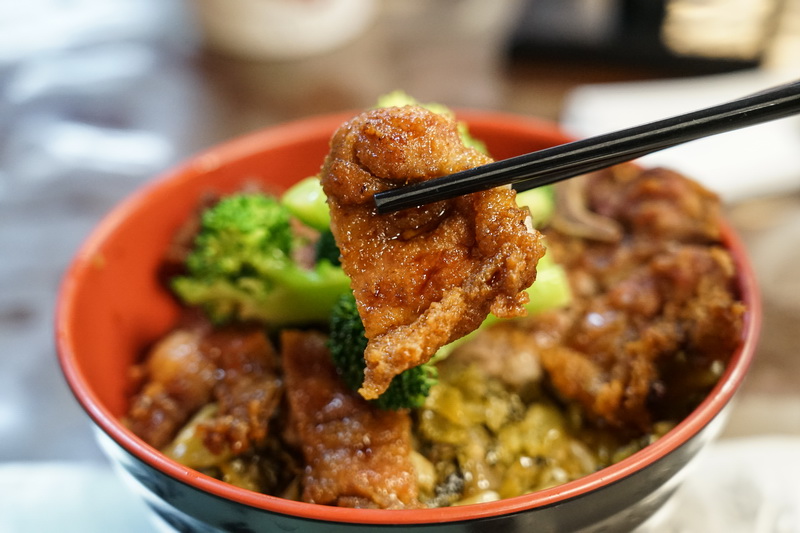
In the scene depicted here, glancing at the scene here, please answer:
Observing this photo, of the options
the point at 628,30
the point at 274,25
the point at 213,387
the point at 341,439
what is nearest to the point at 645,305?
the point at 341,439

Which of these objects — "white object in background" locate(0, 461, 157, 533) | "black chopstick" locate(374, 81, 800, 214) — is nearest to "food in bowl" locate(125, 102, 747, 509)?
"white object in background" locate(0, 461, 157, 533)

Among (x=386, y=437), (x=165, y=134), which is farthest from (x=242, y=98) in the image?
(x=386, y=437)

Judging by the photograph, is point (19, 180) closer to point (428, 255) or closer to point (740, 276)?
point (428, 255)

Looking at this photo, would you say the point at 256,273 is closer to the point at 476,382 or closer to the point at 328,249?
the point at 328,249

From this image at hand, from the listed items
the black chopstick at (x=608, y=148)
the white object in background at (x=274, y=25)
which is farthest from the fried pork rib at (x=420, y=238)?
the white object in background at (x=274, y=25)

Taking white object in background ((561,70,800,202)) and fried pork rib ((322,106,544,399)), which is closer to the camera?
fried pork rib ((322,106,544,399))

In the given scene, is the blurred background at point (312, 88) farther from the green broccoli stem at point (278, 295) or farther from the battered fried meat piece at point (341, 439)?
the battered fried meat piece at point (341, 439)

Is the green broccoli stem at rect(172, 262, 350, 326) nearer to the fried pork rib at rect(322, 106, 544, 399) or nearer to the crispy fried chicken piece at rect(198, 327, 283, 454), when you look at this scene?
the crispy fried chicken piece at rect(198, 327, 283, 454)
